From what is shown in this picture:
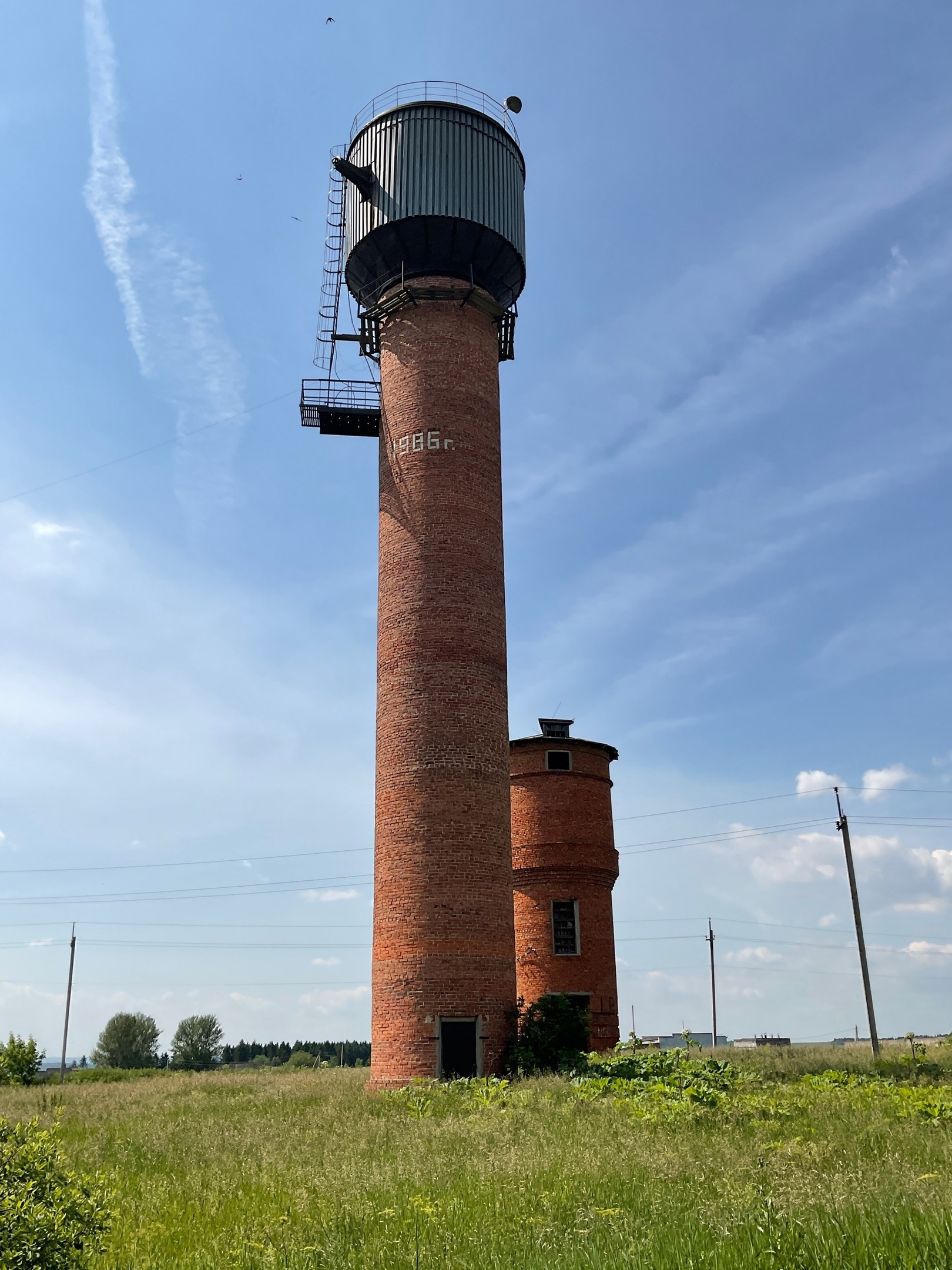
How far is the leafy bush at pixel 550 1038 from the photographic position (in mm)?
20703

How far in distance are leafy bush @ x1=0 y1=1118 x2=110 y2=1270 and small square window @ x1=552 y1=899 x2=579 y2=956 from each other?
22.2 meters

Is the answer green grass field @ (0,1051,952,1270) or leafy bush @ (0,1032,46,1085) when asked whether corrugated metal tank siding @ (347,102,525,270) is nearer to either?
green grass field @ (0,1051,952,1270)

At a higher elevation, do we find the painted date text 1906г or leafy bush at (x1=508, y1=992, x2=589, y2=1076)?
the painted date text 1906г

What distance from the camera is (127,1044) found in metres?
68.1

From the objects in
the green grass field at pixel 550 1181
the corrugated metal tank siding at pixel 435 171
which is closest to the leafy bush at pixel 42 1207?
the green grass field at pixel 550 1181

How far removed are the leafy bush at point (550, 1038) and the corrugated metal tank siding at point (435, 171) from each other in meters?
18.8

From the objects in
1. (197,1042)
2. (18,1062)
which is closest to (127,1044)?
(197,1042)

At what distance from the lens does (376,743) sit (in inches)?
913

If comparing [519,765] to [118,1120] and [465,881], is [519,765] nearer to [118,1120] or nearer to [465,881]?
[465,881]

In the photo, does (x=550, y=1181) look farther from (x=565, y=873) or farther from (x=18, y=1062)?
(x=18, y=1062)

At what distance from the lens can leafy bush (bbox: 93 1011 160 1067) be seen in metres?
66.9

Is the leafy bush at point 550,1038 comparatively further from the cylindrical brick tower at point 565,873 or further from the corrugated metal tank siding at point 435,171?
the corrugated metal tank siding at point 435,171

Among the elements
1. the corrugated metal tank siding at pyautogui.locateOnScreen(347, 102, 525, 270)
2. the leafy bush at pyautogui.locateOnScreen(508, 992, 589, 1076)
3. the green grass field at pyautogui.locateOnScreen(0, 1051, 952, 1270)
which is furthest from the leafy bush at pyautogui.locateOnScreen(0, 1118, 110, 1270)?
the corrugated metal tank siding at pyautogui.locateOnScreen(347, 102, 525, 270)

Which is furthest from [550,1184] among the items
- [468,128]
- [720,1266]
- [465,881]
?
[468,128]
